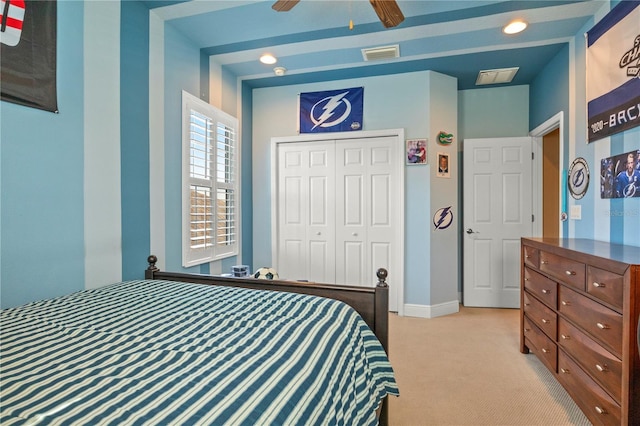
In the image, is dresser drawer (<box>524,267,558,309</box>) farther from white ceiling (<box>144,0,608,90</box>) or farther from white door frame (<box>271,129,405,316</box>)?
white ceiling (<box>144,0,608,90</box>)

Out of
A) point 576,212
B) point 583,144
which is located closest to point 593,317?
point 576,212

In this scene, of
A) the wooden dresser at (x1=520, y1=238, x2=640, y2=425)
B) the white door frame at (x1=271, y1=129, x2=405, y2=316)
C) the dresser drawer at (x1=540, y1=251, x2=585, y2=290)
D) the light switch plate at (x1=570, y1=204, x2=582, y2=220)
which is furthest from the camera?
the white door frame at (x1=271, y1=129, x2=405, y2=316)

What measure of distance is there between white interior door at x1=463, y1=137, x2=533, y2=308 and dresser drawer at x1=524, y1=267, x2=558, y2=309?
51.1 inches

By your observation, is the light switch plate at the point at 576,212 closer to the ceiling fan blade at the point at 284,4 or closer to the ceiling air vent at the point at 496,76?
the ceiling air vent at the point at 496,76

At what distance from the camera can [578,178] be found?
270 cm

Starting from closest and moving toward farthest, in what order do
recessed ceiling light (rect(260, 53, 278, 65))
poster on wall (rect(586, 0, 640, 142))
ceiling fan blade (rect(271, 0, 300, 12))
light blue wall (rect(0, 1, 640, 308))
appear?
light blue wall (rect(0, 1, 640, 308)) → ceiling fan blade (rect(271, 0, 300, 12)) → poster on wall (rect(586, 0, 640, 142)) → recessed ceiling light (rect(260, 53, 278, 65))

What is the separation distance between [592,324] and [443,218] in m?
2.02

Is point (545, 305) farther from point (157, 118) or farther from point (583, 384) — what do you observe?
point (157, 118)

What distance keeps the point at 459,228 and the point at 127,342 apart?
151 inches

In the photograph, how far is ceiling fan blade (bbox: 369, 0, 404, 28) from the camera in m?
1.78

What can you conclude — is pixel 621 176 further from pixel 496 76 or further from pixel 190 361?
pixel 190 361

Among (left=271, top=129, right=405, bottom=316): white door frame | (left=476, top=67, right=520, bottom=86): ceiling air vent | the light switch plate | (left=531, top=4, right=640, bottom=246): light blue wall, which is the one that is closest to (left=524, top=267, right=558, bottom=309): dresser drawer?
(left=531, top=4, right=640, bottom=246): light blue wall

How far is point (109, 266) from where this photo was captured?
209 cm

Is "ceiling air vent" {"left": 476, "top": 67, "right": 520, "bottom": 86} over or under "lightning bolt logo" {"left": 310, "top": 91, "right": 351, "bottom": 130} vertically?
over
